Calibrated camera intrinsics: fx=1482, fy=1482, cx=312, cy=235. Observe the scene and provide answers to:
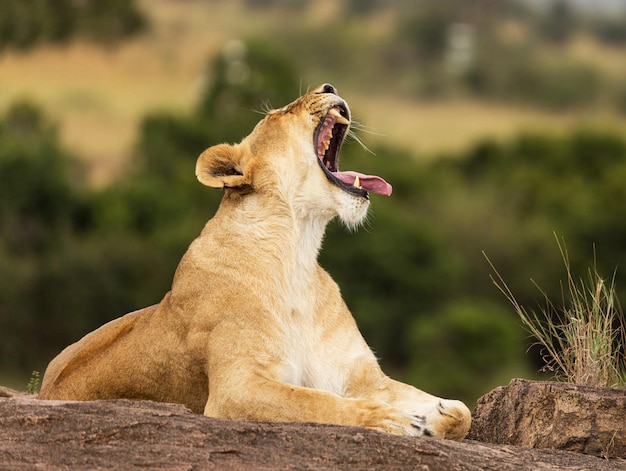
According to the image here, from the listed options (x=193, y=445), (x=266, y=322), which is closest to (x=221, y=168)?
(x=266, y=322)

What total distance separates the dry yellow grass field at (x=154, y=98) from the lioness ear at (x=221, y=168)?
122 feet

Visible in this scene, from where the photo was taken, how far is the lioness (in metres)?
5.84

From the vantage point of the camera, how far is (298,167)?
6.68 m

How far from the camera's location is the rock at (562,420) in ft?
19.8

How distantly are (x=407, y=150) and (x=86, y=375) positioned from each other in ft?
151

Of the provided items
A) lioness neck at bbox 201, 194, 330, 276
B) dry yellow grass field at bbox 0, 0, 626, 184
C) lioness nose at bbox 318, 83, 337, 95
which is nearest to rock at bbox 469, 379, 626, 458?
lioness neck at bbox 201, 194, 330, 276

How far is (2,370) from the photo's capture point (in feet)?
102

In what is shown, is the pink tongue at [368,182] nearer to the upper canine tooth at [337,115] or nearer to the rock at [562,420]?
the upper canine tooth at [337,115]

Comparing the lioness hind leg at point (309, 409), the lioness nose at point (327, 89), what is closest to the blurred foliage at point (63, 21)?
the lioness nose at point (327, 89)

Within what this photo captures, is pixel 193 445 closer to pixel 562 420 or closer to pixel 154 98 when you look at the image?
pixel 562 420

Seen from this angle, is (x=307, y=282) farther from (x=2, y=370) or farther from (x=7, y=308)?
(x=7, y=308)

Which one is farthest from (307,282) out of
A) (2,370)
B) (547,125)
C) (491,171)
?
(547,125)

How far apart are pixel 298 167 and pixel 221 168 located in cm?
35

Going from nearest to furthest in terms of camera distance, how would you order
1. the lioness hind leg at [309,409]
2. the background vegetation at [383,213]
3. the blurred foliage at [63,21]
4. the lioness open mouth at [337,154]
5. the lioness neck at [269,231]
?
the lioness hind leg at [309,409]
the lioness neck at [269,231]
the lioness open mouth at [337,154]
the background vegetation at [383,213]
the blurred foliage at [63,21]
